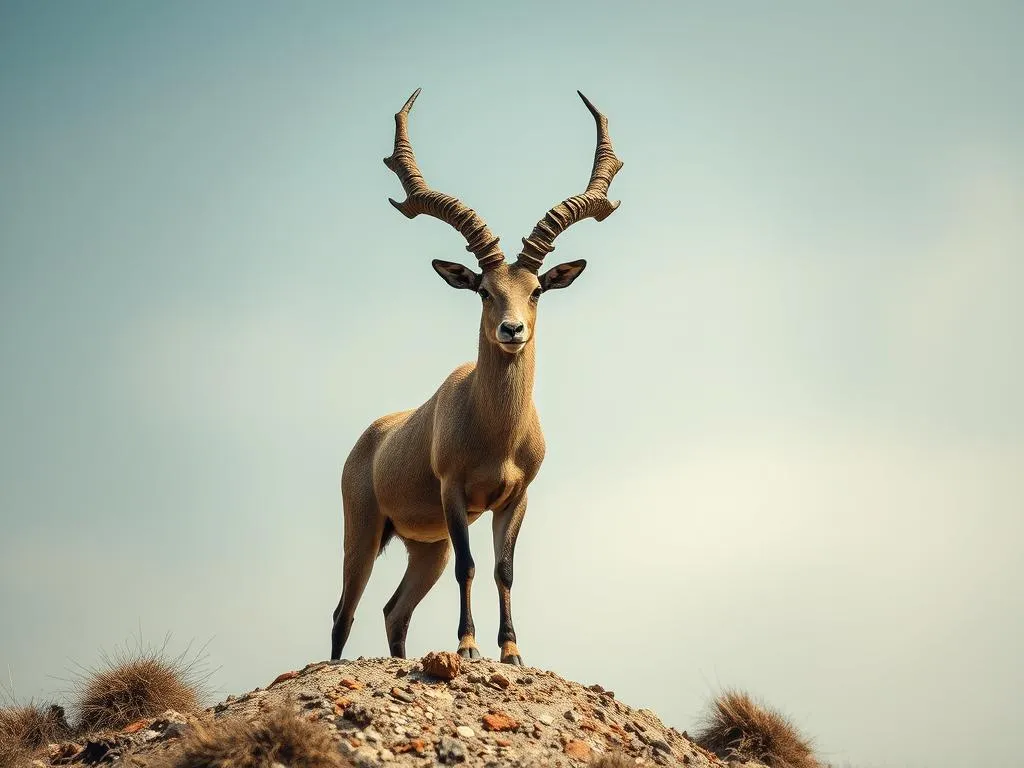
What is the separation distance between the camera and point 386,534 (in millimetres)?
13414

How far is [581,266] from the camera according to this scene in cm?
1195

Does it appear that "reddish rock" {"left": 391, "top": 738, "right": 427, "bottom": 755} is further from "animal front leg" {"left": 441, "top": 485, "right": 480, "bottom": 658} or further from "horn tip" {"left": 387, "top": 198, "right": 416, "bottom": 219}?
"horn tip" {"left": 387, "top": 198, "right": 416, "bottom": 219}

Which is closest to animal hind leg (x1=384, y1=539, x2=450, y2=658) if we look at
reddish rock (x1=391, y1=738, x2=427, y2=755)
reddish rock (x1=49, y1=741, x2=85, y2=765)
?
reddish rock (x1=49, y1=741, x2=85, y2=765)

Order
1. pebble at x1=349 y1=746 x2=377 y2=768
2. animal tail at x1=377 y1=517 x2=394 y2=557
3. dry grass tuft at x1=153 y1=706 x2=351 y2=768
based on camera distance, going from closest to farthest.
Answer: dry grass tuft at x1=153 y1=706 x2=351 y2=768 < pebble at x1=349 y1=746 x2=377 y2=768 < animal tail at x1=377 y1=517 x2=394 y2=557

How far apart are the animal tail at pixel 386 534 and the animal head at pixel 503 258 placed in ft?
10.4

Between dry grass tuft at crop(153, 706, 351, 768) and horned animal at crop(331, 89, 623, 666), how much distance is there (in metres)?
2.33

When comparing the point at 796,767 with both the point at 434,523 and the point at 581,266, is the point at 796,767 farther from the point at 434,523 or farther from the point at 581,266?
the point at 581,266

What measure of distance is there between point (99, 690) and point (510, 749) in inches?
231

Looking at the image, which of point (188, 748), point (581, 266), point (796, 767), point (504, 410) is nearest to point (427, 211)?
point (581, 266)

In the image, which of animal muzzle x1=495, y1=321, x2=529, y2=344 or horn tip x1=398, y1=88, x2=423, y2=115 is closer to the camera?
animal muzzle x1=495, y1=321, x2=529, y2=344

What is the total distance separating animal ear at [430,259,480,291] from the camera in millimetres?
11688

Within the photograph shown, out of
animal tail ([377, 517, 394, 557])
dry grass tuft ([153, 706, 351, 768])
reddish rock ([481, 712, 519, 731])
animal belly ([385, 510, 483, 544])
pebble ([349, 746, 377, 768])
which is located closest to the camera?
dry grass tuft ([153, 706, 351, 768])

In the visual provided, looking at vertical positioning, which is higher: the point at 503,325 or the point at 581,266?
the point at 581,266

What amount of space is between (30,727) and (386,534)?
4.61 m
